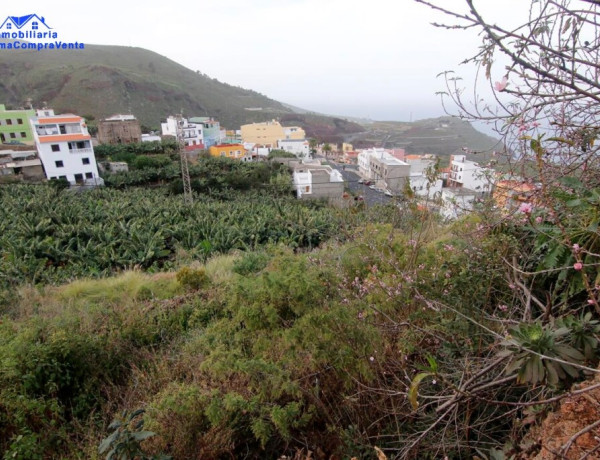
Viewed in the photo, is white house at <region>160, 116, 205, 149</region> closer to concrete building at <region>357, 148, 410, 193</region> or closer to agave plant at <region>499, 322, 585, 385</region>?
concrete building at <region>357, 148, 410, 193</region>

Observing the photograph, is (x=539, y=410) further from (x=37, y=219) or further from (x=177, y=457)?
(x=37, y=219)

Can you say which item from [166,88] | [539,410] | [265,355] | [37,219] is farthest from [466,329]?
[166,88]

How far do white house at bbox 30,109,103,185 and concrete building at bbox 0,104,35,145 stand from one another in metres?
9.05

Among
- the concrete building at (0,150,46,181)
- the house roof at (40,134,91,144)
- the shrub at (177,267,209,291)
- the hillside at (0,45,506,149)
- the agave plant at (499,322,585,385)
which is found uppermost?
the hillside at (0,45,506,149)

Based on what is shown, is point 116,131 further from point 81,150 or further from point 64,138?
point 64,138

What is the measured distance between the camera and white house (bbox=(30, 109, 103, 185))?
17.6 metres

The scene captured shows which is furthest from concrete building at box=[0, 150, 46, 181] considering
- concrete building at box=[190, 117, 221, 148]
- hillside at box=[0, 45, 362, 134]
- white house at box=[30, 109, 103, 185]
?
hillside at box=[0, 45, 362, 134]

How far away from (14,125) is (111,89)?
2664 centimetres

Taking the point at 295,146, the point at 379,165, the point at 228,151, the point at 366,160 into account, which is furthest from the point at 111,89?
the point at 379,165

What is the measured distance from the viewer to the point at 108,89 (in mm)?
47875

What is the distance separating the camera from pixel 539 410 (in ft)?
4.47

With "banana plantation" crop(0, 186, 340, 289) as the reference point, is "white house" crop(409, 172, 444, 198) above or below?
above

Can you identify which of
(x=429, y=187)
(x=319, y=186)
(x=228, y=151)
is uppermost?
(x=429, y=187)

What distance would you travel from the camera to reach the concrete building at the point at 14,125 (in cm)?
2458
